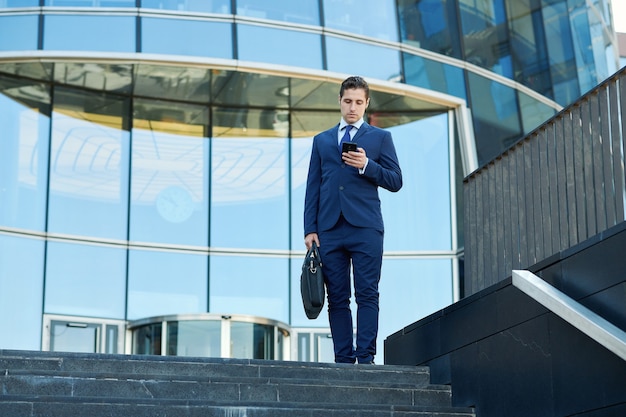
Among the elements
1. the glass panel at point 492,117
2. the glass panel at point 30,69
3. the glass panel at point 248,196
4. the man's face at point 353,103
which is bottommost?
the man's face at point 353,103

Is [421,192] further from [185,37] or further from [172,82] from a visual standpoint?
[185,37]

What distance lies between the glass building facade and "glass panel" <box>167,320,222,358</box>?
0.06ft

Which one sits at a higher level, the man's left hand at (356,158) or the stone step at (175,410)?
the man's left hand at (356,158)

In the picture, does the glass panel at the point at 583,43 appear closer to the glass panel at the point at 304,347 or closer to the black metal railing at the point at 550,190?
the glass panel at the point at 304,347

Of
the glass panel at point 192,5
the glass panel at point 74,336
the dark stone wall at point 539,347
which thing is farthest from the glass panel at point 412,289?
the dark stone wall at point 539,347

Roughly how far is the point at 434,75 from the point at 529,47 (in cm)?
215

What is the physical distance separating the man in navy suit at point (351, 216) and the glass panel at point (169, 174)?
30.9 ft

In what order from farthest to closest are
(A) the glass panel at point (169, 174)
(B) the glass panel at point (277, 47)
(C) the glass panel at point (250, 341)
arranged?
1. (A) the glass panel at point (169, 174)
2. (B) the glass panel at point (277, 47)
3. (C) the glass panel at point (250, 341)

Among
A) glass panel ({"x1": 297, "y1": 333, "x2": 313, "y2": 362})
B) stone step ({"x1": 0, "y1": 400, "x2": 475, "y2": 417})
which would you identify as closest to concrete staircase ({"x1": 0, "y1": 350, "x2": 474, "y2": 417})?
stone step ({"x1": 0, "y1": 400, "x2": 475, "y2": 417})

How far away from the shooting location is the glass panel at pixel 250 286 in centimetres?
1658

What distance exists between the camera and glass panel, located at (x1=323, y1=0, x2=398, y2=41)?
55.4ft

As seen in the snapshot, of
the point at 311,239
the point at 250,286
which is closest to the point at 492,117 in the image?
the point at 250,286

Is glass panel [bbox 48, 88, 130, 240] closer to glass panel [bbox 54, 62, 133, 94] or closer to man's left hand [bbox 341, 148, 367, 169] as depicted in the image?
glass panel [bbox 54, 62, 133, 94]

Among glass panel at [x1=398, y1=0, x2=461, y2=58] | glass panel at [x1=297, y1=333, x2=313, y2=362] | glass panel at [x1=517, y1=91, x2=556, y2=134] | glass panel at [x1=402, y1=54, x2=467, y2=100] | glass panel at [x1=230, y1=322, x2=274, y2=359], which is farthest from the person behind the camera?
glass panel at [x1=517, y1=91, x2=556, y2=134]
